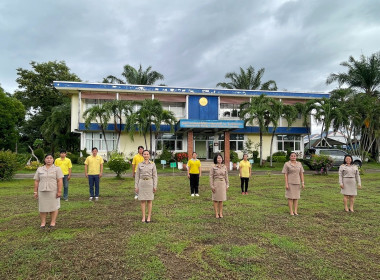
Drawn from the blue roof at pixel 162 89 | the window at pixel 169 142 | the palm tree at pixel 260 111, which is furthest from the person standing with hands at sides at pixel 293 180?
the window at pixel 169 142

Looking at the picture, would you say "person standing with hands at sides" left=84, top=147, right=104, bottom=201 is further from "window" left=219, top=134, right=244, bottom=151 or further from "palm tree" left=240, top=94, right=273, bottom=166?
"window" left=219, top=134, right=244, bottom=151

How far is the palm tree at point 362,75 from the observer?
25156mm

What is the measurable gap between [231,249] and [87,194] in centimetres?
655

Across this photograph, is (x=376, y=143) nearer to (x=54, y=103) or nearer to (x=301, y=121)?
(x=301, y=121)

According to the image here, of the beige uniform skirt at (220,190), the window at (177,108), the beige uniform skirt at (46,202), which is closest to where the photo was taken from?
the beige uniform skirt at (46,202)

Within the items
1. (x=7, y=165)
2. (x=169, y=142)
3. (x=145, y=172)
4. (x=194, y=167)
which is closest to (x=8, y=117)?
(x=169, y=142)

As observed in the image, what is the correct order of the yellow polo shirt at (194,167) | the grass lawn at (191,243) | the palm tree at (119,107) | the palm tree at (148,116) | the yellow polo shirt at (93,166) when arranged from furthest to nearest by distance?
the palm tree at (119,107) < the palm tree at (148,116) < the yellow polo shirt at (194,167) < the yellow polo shirt at (93,166) < the grass lawn at (191,243)

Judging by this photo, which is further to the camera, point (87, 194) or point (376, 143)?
point (376, 143)

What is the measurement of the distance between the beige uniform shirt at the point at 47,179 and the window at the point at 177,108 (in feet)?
65.5

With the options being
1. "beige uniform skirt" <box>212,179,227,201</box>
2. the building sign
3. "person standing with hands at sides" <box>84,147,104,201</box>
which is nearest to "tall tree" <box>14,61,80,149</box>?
the building sign

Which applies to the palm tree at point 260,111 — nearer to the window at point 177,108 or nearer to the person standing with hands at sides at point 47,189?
the window at point 177,108

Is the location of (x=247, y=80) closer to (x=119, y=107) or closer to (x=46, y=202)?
(x=119, y=107)

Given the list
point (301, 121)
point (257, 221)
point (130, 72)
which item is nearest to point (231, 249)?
point (257, 221)

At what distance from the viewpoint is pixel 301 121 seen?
2617cm
